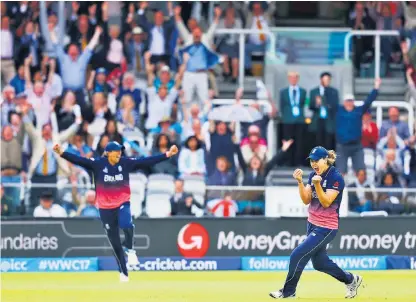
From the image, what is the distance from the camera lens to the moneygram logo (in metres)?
22.6

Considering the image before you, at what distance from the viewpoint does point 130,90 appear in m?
25.9

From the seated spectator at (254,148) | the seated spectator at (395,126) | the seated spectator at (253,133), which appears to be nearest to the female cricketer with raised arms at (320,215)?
the seated spectator at (254,148)

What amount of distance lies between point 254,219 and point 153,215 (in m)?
1.77

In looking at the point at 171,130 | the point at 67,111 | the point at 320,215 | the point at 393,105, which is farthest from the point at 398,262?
the point at 320,215

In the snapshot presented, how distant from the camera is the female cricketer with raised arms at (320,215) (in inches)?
604

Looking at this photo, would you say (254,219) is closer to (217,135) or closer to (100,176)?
(217,135)

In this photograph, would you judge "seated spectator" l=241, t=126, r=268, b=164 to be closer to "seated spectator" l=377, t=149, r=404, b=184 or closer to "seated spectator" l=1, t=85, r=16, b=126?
"seated spectator" l=377, t=149, r=404, b=184

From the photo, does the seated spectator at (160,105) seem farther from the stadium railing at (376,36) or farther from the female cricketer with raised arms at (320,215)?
the female cricketer with raised arms at (320,215)

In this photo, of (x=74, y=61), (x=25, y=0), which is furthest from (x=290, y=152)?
(x=25, y=0)

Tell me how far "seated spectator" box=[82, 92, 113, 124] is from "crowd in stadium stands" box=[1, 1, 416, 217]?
19 millimetres

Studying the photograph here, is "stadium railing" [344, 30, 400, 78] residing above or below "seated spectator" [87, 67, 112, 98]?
above

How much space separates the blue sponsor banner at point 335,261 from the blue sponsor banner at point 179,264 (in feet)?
0.72

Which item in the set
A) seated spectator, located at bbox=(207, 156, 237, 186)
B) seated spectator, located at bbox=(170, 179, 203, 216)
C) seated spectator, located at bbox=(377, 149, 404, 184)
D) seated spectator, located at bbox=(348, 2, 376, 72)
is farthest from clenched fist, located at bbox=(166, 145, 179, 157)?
seated spectator, located at bbox=(348, 2, 376, 72)

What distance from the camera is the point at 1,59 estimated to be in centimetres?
2658
